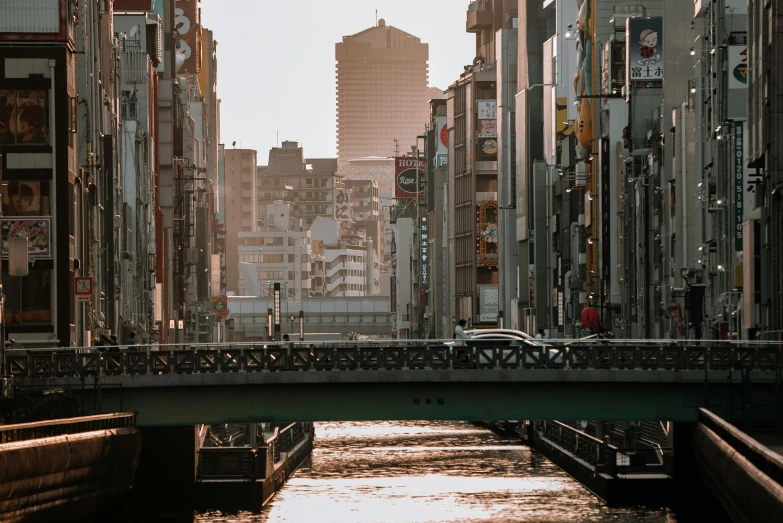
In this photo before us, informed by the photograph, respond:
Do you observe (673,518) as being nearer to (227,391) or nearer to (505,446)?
(227,391)

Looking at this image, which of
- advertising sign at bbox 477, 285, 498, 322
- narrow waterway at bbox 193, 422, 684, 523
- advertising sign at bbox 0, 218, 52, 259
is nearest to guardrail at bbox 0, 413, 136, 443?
narrow waterway at bbox 193, 422, 684, 523

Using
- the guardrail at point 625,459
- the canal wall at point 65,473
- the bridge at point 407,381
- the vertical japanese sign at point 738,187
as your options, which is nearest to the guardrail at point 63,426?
the canal wall at point 65,473

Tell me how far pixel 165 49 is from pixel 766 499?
150 m

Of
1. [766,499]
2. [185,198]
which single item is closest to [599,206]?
[185,198]

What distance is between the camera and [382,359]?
2366 inches

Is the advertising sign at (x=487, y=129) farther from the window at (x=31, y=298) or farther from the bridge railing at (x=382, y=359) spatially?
the bridge railing at (x=382, y=359)

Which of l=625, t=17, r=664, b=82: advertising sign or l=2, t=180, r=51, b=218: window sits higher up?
l=625, t=17, r=664, b=82: advertising sign

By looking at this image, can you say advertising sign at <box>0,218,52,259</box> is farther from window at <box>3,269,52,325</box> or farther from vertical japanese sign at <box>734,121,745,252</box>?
vertical japanese sign at <box>734,121,745,252</box>

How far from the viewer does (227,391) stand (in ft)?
197

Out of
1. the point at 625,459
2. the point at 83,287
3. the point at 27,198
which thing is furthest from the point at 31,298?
the point at 625,459

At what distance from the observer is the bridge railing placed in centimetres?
5878

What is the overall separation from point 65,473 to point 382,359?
53.3 feet

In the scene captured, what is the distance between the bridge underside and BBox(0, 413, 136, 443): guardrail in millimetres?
1559

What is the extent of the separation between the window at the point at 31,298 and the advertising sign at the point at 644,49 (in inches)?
2074
